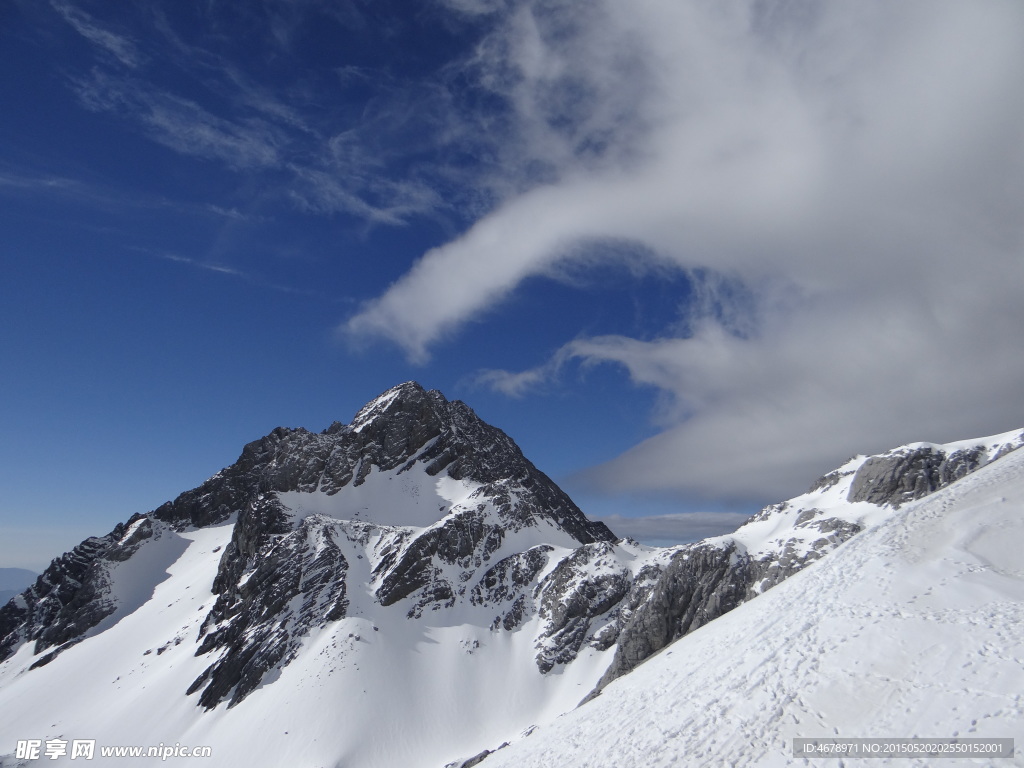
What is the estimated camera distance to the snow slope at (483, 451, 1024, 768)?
14.9 m

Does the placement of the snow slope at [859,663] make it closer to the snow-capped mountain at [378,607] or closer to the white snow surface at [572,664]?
the white snow surface at [572,664]

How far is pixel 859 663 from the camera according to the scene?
17359 millimetres

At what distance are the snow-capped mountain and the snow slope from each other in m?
24.5

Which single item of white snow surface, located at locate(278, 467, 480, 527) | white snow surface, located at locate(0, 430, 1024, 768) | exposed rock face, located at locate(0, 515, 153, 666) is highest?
white snow surface, located at locate(278, 467, 480, 527)

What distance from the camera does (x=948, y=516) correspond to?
83.7ft

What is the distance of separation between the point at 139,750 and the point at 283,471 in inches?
1986

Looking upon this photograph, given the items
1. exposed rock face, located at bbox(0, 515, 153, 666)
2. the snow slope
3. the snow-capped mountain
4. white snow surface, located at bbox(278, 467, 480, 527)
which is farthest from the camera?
white snow surface, located at bbox(278, 467, 480, 527)

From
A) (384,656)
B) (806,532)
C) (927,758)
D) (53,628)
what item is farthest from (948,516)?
(53,628)

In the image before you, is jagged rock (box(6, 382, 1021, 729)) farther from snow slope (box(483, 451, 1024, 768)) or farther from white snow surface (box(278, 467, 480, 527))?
snow slope (box(483, 451, 1024, 768))

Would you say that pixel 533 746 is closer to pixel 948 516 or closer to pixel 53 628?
pixel 948 516

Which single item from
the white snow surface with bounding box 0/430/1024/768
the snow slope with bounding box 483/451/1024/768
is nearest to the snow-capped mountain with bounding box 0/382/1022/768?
the white snow surface with bounding box 0/430/1024/768

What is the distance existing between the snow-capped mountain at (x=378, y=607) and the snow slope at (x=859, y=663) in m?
24.5

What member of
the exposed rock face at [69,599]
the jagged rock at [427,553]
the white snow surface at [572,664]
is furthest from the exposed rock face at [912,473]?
the exposed rock face at [69,599]

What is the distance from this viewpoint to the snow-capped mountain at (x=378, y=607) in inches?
2422
